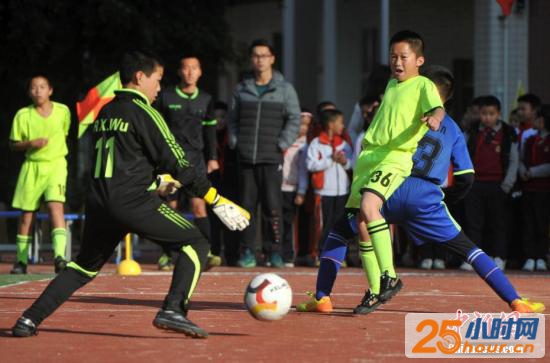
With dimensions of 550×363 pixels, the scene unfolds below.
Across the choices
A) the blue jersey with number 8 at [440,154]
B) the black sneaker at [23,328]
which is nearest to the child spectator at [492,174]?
the blue jersey with number 8 at [440,154]

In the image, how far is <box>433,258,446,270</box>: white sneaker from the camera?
16.3 meters

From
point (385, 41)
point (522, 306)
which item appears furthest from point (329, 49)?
point (522, 306)

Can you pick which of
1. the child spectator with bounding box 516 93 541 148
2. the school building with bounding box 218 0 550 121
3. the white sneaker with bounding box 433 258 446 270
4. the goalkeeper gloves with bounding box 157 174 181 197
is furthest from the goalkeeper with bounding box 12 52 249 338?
the school building with bounding box 218 0 550 121

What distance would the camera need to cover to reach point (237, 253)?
16.8 m

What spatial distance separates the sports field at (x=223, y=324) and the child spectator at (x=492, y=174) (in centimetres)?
244

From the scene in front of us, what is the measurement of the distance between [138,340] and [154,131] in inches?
51.8

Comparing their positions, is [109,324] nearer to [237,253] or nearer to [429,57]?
[237,253]

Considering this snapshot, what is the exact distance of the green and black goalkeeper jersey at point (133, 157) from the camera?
341 inches

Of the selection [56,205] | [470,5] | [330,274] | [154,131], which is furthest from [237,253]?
[470,5]

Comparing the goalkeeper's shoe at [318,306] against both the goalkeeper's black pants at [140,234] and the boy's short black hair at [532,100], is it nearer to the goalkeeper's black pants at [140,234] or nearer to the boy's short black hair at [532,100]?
the goalkeeper's black pants at [140,234]

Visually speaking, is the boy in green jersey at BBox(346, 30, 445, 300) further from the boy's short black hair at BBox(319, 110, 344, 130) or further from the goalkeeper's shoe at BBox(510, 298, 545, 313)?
the boy's short black hair at BBox(319, 110, 344, 130)

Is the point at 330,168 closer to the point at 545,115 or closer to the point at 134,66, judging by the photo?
the point at 545,115

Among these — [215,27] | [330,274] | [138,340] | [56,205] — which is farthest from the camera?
[215,27]

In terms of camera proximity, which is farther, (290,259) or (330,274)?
(290,259)
